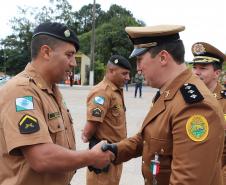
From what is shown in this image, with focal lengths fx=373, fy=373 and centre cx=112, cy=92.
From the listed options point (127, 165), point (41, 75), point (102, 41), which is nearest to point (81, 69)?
point (102, 41)

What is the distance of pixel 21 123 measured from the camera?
7.27ft

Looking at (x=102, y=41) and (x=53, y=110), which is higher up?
(x=102, y=41)

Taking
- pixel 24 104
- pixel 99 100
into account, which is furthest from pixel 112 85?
pixel 24 104

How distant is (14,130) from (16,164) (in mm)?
250

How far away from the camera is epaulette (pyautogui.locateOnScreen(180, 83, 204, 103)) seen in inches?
81.8

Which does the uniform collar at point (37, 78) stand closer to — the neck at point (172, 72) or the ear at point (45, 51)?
the ear at point (45, 51)

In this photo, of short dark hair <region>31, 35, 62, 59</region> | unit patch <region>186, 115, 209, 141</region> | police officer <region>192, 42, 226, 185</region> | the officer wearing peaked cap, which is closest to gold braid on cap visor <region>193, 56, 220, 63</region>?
police officer <region>192, 42, 226, 185</region>

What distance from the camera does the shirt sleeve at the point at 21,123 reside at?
220 centimetres

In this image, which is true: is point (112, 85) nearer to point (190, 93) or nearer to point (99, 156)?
point (99, 156)

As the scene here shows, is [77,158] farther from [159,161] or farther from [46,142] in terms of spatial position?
[159,161]

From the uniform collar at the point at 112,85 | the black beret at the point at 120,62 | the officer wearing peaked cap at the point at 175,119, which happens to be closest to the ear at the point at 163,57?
the officer wearing peaked cap at the point at 175,119

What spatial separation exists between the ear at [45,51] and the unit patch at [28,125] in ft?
1.70

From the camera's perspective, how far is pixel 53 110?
2.53 m

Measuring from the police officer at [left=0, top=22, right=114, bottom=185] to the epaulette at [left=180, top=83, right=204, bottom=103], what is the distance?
2.39ft
